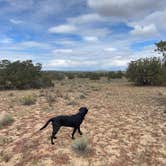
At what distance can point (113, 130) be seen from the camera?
946 centimetres

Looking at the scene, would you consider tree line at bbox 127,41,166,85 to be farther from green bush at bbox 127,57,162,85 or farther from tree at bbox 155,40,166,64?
tree at bbox 155,40,166,64

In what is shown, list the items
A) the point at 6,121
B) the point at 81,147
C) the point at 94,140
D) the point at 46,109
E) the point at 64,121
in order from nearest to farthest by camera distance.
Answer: the point at 81,147 < the point at 64,121 < the point at 94,140 < the point at 6,121 < the point at 46,109

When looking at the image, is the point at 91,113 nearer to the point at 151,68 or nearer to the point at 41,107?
the point at 41,107

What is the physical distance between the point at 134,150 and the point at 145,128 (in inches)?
84.3

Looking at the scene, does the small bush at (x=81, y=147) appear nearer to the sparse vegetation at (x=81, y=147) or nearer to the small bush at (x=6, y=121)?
the sparse vegetation at (x=81, y=147)

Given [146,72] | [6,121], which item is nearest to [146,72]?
[146,72]

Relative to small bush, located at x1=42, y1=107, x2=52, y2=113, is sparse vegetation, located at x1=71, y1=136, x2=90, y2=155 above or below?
below

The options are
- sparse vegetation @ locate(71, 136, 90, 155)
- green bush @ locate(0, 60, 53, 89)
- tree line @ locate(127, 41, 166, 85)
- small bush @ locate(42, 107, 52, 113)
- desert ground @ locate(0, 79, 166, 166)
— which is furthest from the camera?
tree line @ locate(127, 41, 166, 85)

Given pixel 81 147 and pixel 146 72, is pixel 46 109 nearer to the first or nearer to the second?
pixel 81 147

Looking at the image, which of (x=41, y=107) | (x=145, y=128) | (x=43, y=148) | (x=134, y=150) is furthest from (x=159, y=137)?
(x=41, y=107)

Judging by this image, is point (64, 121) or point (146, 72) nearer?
point (64, 121)

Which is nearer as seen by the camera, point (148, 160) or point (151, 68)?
point (148, 160)

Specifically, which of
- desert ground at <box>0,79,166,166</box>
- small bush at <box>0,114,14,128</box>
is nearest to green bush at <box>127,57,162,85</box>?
desert ground at <box>0,79,166,166</box>

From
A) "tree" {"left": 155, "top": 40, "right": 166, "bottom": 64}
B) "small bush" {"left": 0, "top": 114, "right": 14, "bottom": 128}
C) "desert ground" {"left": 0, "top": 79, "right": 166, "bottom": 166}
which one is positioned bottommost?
"desert ground" {"left": 0, "top": 79, "right": 166, "bottom": 166}
